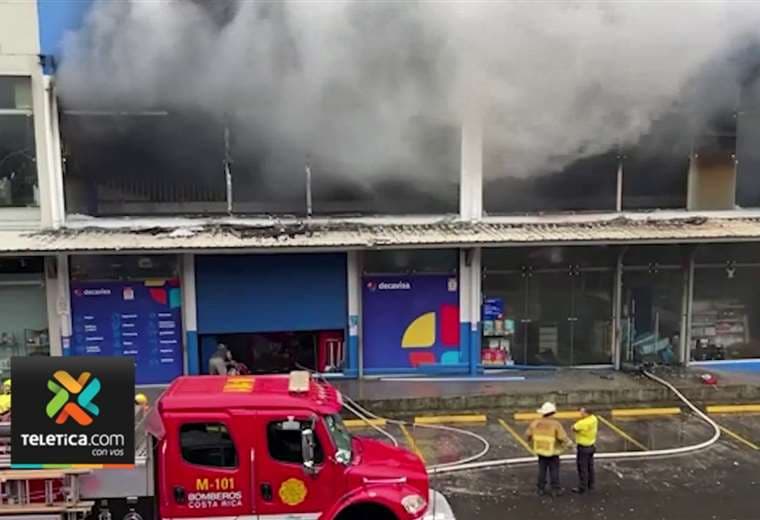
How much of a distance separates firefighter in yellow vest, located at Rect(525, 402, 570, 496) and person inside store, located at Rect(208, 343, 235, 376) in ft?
20.3

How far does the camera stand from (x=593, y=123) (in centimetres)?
1469

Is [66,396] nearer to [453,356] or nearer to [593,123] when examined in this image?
[453,356]

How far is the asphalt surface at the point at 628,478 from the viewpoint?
9.20 meters

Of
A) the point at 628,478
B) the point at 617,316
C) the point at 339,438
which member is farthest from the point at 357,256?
the point at 339,438

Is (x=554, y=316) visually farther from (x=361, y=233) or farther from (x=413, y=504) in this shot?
(x=413, y=504)

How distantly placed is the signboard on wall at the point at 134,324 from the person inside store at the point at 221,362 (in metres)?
0.77

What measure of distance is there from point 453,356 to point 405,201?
126 inches

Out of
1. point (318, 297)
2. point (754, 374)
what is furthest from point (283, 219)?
point (754, 374)

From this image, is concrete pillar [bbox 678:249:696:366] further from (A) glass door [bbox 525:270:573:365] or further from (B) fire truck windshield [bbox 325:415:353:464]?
(B) fire truck windshield [bbox 325:415:353:464]

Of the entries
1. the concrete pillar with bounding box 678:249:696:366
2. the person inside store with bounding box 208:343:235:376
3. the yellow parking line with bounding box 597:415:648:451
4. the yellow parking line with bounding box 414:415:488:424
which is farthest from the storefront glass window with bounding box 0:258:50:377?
the concrete pillar with bounding box 678:249:696:366

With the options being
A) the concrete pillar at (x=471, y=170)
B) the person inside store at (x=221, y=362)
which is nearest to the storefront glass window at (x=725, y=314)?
the concrete pillar at (x=471, y=170)

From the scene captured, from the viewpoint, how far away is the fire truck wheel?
725cm

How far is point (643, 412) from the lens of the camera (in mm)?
13234

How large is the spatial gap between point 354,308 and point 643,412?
554 cm
